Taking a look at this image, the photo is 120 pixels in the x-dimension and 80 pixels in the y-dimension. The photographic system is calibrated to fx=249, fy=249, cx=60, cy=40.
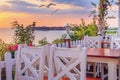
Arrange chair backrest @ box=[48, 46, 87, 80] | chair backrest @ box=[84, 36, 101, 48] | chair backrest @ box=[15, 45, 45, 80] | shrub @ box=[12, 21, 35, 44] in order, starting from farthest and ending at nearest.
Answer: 1. shrub @ box=[12, 21, 35, 44]
2. chair backrest @ box=[84, 36, 101, 48]
3. chair backrest @ box=[15, 45, 45, 80]
4. chair backrest @ box=[48, 46, 87, 80]

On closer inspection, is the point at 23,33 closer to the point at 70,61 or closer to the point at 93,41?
the point at 93,41

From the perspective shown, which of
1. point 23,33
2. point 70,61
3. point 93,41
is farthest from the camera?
point 23,33

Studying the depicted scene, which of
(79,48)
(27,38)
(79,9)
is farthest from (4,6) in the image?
(79,9)

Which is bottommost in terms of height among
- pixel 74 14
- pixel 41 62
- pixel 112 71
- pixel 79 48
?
pixel 112 71

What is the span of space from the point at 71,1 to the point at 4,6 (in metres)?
4.32

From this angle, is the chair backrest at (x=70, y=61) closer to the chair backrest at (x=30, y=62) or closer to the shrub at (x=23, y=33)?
the chair backrest at (x=30, y=62)

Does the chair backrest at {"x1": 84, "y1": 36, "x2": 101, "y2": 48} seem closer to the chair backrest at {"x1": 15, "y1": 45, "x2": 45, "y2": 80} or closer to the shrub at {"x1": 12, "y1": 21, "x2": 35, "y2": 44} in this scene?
the shrub at {"x1": 12, "y1": 21, "x2": 35, "y2": 44}

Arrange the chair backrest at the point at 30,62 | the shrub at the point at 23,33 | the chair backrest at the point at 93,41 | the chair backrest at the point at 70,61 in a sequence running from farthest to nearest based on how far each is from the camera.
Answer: the shrub at the point at 23,33, the chair backrest at the point at 93,41, the chair backrest at the point at 30,62, the chair backrest at the point at 70,61

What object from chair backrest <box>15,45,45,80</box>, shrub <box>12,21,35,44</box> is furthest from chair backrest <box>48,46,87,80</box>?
shrub <box>12,21,35,44</box>

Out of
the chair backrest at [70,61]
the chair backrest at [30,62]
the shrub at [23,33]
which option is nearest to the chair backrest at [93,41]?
the shrub at [23,33]

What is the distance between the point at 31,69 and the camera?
303 centimetres

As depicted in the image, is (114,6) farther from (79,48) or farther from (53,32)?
(79,48)

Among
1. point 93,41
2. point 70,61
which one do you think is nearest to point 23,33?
point 93,41

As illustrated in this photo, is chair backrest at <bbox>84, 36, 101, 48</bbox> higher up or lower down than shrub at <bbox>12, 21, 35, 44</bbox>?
lower down
